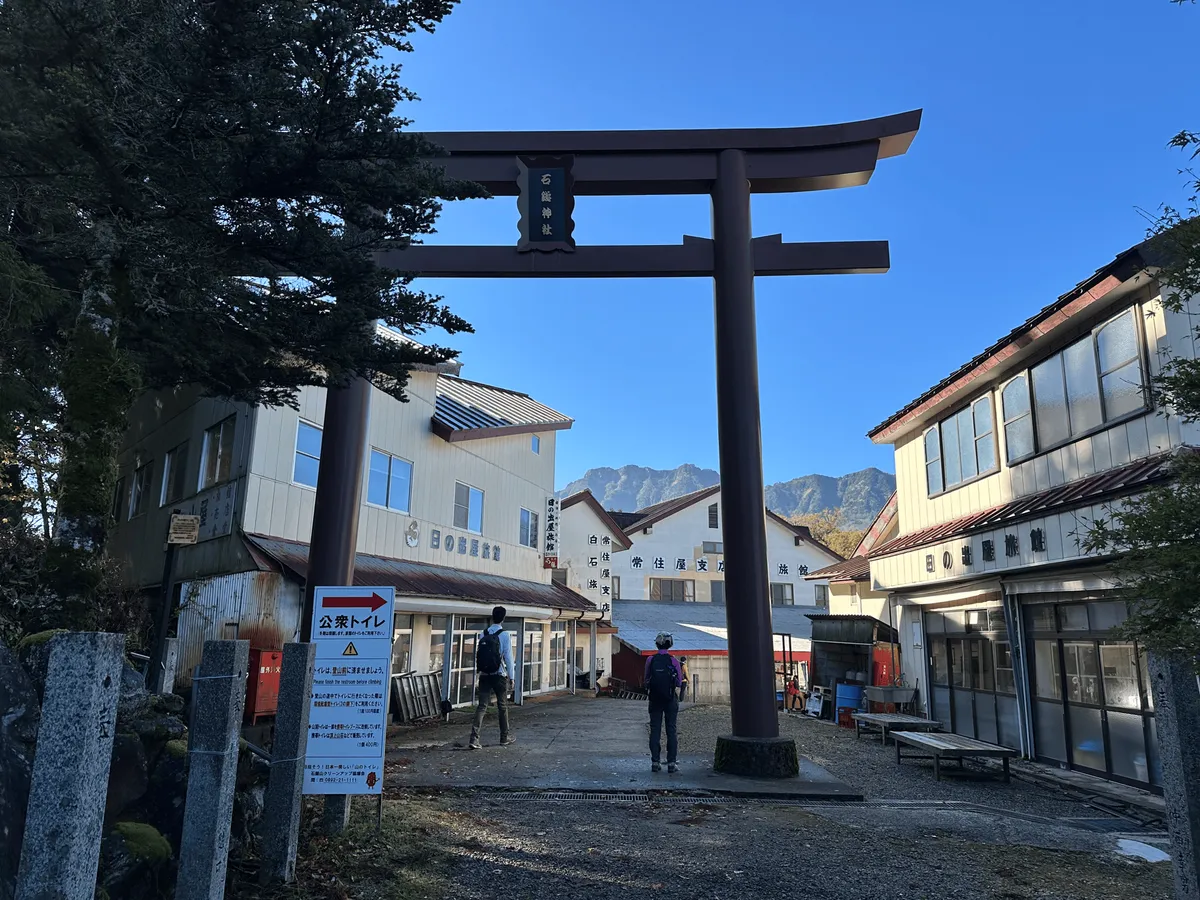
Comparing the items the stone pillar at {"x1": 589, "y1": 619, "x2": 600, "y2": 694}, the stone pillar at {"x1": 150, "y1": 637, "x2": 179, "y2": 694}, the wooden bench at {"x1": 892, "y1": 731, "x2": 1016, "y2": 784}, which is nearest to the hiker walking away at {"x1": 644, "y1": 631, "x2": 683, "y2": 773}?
the wooden bench at {"x1": 892, "y1": 731, "x2": 1016, "y2": 784}

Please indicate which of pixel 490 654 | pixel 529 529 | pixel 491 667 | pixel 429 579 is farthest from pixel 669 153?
pixel 529 529

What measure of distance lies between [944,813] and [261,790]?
6.58 metres

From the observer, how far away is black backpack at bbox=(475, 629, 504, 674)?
11.2 m

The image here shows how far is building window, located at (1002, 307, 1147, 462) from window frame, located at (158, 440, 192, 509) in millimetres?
15696

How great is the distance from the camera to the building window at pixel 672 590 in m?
39.5

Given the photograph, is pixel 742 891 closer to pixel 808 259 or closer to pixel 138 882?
pixel 138 882

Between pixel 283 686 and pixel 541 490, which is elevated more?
pixel 541 490

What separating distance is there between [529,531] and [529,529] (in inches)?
2.4

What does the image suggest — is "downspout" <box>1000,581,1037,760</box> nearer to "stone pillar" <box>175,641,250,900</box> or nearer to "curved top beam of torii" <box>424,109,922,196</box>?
"curved top beam of torii" <box>424,109,922,196</box>

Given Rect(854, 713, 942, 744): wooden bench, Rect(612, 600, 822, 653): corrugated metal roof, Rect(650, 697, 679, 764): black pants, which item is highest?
Rect(612, 600, 822, 653): corrugated metal roof

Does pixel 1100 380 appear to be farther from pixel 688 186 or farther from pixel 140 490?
pixel 140 490

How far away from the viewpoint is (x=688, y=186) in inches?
431

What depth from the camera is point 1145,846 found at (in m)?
7.01

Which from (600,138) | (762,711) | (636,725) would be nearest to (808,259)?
(600,138)
